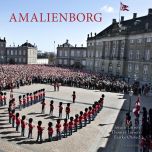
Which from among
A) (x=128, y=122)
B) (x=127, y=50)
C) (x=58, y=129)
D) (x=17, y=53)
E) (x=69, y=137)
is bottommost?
(x=69, y=137)

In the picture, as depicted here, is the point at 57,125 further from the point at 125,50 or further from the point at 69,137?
the point at 125,50

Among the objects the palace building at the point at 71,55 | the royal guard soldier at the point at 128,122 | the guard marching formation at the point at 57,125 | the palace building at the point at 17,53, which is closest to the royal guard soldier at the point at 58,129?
the guard marching formation at the point at 57,125

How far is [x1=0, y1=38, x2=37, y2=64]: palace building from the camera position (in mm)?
94162

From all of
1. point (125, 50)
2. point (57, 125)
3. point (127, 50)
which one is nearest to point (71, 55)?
point (125, 50)

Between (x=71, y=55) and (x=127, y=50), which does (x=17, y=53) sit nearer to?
(x=71, y=55)

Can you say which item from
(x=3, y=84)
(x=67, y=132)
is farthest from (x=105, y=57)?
(x=67, y=132)

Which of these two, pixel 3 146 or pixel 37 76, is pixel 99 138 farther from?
pixel 37 76

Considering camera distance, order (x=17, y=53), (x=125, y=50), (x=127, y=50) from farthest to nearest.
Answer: (x=17, y=53) < (x=125, y=50) < (x=127, y=50)

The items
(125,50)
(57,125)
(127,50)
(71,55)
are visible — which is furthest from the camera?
(71,55)

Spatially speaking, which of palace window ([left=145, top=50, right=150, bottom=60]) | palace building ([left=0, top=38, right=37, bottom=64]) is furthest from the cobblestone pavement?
palace building ([left=0, top=38, right=37, bottom=64])

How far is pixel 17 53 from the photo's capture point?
9550 cm

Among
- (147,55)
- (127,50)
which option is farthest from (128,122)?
(127,50)

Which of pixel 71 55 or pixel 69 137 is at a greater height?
pixel 71 55

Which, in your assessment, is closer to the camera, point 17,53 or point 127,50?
point 127,50
